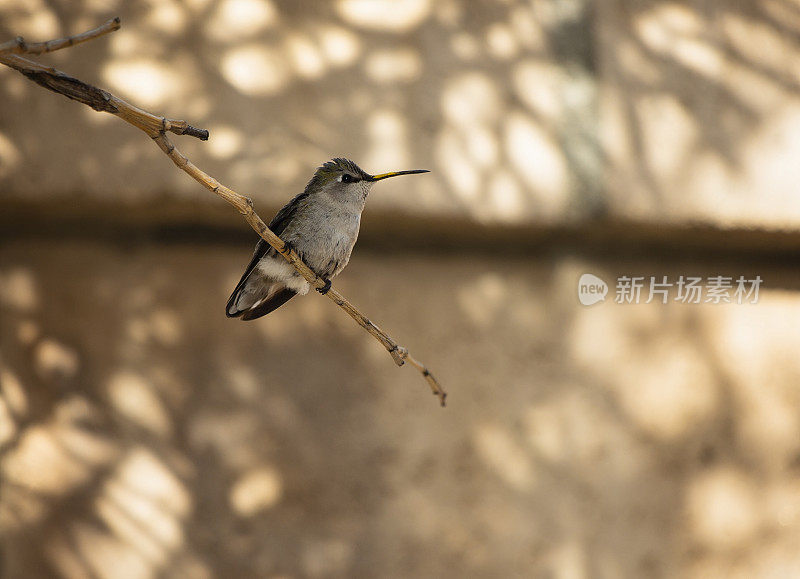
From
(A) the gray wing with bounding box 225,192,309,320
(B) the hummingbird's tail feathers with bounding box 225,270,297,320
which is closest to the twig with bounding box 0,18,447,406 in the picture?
(A) the gray wing with bounding box 225,192,309,320

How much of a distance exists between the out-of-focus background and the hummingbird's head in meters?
1.15

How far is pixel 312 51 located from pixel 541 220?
55.5 inches

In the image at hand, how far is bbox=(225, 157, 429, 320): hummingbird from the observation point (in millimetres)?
1935

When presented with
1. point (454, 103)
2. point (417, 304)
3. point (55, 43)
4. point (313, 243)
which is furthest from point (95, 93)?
point (454, 103)

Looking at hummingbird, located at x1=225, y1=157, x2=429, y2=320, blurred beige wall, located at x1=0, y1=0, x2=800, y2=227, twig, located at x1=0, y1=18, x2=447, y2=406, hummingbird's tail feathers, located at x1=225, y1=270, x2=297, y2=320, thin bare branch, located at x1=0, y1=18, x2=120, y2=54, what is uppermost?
blurred beige wall, located at x1=0, y1=0, x2=800, y2=227

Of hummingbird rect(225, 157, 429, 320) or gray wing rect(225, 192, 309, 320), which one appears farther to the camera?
hummingbird rect(225, 157, 429, 320)

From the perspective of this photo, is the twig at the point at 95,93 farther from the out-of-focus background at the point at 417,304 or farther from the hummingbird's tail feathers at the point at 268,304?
the out-of-focus background at the point at 417,304

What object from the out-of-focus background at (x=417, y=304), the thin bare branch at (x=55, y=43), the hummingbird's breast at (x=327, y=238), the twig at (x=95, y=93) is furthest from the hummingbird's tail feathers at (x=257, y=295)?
the out-of-focus background at (x=417, y=304)

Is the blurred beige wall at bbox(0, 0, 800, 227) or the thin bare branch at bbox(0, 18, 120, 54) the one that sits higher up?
the blurred beige wall at bbox(0, 0, 800, 227)

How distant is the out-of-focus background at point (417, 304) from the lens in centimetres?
312

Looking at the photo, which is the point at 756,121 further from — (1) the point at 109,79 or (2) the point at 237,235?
(1) the point at 109,79

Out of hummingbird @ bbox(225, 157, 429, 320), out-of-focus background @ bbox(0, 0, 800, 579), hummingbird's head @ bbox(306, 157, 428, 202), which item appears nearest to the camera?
hummingbird's head @ bbox(306, 157, 428, 202)

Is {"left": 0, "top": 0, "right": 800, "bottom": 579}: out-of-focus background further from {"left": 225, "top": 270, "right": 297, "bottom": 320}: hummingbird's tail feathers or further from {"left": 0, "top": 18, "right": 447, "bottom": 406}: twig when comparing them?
{"left": 0, "top": 18, "right": 447, "bottom": 406}: twig

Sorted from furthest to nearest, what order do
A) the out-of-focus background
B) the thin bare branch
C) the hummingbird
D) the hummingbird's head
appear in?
the out-of-focus background → the hummingbird → the hummingbird's head → the thin bare branch
